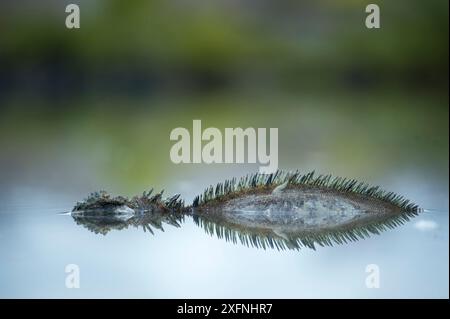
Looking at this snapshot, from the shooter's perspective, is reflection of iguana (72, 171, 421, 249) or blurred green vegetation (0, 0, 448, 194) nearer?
reflection of iguana (72, 171, 421, 249)

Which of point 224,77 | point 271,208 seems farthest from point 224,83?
point 271,208

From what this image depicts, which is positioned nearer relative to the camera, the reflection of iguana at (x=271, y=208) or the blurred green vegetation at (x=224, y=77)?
the reflection of iguana at (x=271, y=208)

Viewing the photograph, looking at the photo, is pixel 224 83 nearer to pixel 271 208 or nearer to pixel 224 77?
pixel 224 77

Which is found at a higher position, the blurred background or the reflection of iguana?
the blurred background

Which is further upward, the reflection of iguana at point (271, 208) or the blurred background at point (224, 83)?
the blurred background at point (224, 83)
